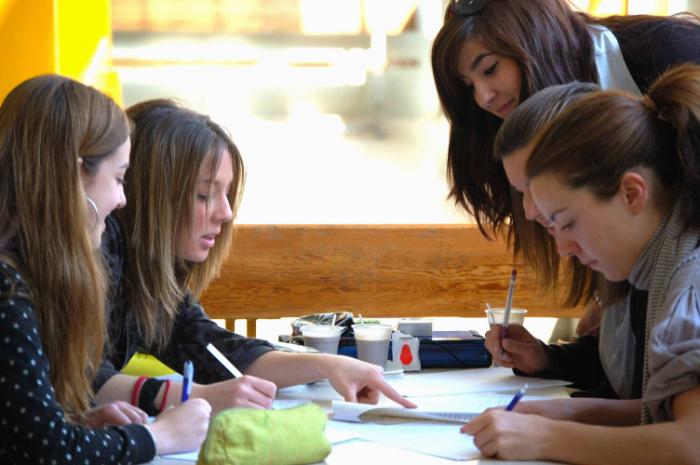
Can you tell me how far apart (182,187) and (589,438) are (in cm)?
98

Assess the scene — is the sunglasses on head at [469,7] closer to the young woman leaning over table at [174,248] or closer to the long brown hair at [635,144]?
the young woman leaning over table at [174,248]

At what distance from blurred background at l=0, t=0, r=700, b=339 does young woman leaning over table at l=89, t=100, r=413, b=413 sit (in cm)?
368

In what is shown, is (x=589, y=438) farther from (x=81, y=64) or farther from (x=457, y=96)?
(x=81, y=64)

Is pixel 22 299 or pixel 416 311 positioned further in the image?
pixel 416 311

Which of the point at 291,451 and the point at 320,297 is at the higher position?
the point at 291,451

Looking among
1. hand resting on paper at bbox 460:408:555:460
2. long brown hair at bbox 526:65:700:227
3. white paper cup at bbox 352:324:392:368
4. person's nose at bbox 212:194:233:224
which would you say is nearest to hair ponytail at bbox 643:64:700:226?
long brown hair at bbox 526:65:700:227

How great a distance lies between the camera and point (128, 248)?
198 centimetres

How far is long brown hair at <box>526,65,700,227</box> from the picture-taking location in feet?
4.80

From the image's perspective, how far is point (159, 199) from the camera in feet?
6.53

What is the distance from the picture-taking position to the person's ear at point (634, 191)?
57.8 inches

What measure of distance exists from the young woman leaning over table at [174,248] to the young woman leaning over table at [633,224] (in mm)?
478

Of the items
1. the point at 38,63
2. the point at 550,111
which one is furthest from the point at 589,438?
the point at 38,63

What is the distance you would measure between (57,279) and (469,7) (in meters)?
1.19

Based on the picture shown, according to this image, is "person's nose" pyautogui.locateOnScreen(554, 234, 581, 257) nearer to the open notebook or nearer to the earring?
the open notebook
